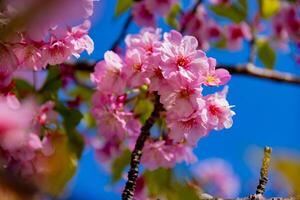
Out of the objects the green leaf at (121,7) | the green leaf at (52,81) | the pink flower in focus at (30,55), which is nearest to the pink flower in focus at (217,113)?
the pink flower in focus at (30,55)

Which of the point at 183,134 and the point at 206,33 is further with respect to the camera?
the point at 206,33

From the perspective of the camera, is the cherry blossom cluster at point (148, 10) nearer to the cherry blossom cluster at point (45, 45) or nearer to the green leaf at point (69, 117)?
the green leaf at point (69, 117)

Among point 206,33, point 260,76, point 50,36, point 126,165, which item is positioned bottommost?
point 50,36

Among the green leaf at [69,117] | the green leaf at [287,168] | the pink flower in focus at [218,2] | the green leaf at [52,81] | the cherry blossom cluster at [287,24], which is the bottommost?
the green leaf at [287,168]

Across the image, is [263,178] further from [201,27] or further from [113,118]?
[201,27]

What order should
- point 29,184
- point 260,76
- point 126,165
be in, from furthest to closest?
1. point 260,76
2. point 126,165
3. point 29,184

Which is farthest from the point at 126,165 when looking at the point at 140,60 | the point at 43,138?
the point at 140,60

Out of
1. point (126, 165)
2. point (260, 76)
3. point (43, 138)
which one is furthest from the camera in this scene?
point (260, 76)

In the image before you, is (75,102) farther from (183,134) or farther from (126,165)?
(183,134)
